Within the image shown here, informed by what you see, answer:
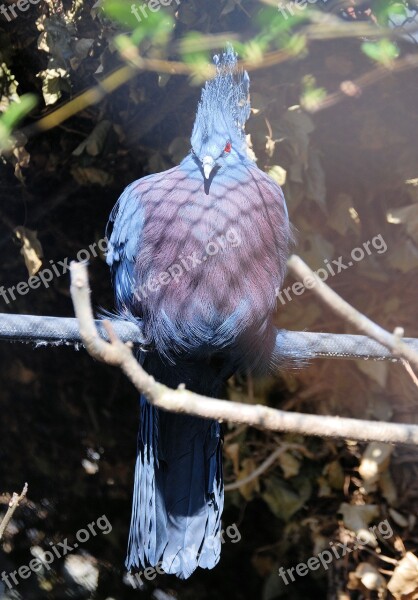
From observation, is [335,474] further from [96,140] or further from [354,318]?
[354,318]

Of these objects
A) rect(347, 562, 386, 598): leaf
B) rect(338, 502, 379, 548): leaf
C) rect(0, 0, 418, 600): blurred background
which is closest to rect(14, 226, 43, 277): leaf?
rect(0, 0, 418, 600): blurred background

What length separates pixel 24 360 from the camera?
345cm

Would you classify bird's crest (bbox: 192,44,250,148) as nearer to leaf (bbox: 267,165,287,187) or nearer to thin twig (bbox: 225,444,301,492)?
leaf (bbox: 267,165,287,187)

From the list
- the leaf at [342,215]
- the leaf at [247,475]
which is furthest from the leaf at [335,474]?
the leaf at [342,215]

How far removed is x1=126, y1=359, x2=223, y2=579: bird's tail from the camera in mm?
2281

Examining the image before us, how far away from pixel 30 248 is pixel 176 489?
1.16 meters

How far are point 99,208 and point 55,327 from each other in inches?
57.9

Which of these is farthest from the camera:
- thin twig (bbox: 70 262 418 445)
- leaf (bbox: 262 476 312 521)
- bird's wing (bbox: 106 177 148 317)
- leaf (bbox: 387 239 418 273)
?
leaf (bbox: 262 476 312 521)

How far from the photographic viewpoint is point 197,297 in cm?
221

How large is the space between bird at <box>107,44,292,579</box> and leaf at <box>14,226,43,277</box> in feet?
1.94

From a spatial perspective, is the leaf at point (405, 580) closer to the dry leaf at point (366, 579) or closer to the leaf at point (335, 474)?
the dry leaf at point (366, 579)

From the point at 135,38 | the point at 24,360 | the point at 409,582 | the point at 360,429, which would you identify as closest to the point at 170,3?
the point at 135,38

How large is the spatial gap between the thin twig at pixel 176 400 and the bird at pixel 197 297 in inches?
41.2

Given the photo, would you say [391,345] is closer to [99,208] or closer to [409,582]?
[409,582]
